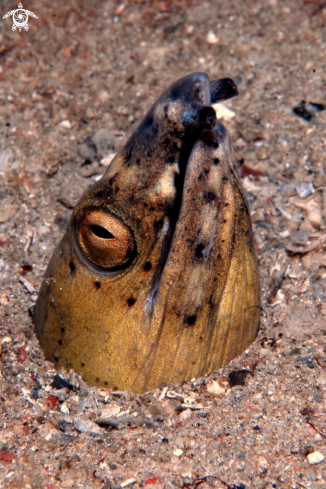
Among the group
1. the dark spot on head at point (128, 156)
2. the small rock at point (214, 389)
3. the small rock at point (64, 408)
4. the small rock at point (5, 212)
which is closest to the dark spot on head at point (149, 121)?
the dark spot on head at point (128, 156)

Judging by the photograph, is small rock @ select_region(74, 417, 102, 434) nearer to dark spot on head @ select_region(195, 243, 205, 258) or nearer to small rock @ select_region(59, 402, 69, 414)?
small rock @ select_region(59, 402, 69, 414)

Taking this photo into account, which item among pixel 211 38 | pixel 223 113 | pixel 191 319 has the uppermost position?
pixel 211 38

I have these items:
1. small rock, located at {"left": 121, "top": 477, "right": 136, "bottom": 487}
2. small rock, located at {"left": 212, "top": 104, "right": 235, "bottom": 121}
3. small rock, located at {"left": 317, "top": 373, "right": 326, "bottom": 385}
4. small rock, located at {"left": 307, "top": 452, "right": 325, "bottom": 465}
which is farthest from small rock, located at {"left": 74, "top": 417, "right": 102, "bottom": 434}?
small rock, located at {"left": 212, "top": 104, "right": 235, "bottom": 121}

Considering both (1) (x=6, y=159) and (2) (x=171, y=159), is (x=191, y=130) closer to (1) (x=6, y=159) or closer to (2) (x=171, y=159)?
(2) (x=171, y=159)

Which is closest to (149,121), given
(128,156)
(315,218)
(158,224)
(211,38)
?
(128,156)

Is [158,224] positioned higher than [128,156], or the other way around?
[128,156]

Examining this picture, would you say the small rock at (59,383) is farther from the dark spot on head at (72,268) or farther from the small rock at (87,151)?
the small rock at (87,151)

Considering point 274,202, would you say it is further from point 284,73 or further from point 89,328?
point 89,328
